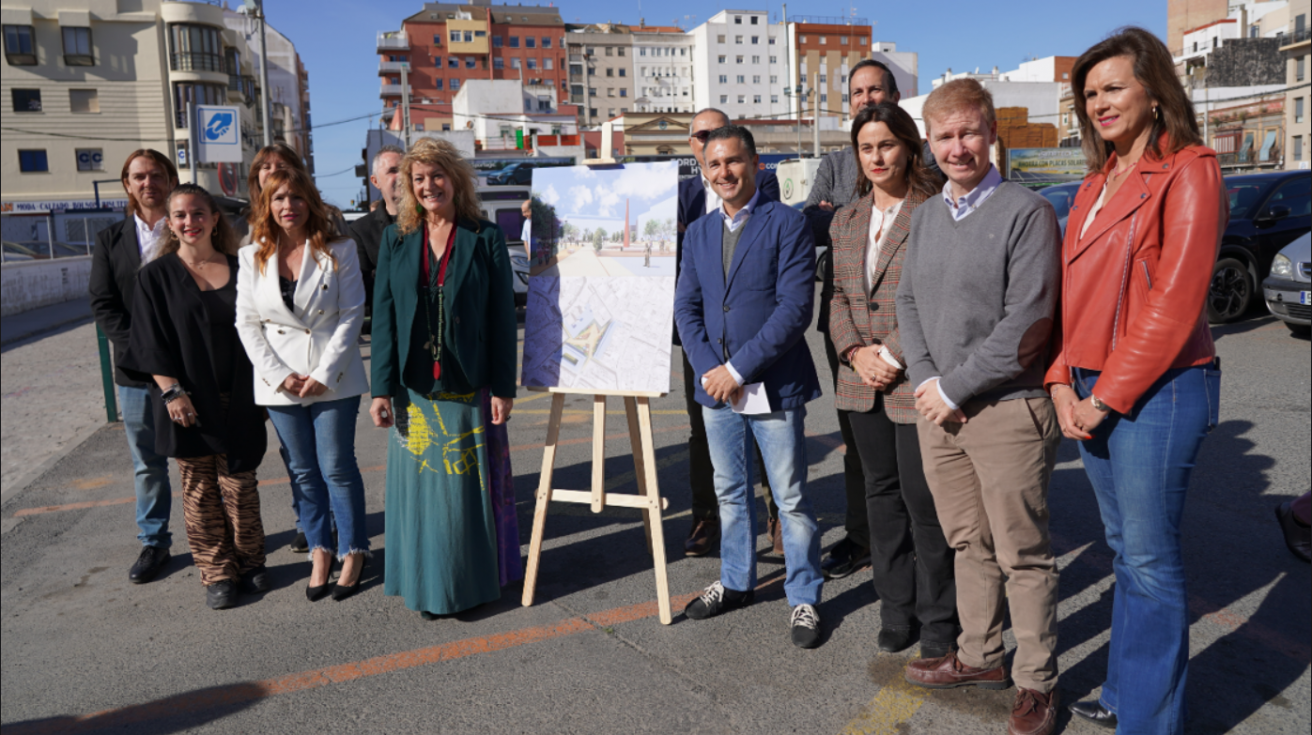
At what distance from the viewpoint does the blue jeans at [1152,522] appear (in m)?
2.50

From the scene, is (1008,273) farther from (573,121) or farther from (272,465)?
(573,121)

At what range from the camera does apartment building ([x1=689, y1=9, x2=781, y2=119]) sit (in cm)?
10931

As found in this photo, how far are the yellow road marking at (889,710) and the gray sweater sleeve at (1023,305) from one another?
1.21 meters

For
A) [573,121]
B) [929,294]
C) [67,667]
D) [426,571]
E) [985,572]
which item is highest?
[573,121]

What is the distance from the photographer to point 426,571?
400cm

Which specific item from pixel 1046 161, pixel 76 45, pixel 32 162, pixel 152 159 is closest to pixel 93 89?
pixel 76 45

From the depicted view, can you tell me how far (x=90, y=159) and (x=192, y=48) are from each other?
27.3ft

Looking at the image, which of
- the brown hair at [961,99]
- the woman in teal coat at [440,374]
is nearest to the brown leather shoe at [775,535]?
the woman in teal coat at [440,374]

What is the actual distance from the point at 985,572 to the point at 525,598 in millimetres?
2142

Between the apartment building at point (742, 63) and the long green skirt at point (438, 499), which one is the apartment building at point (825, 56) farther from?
the long green skirt at point (438, 499)

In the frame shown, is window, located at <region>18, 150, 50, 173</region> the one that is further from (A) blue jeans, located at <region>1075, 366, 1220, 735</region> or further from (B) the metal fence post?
(A) blue jeans, located at <region>1075, 366, 1220, 735</region>

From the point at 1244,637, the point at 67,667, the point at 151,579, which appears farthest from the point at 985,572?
the point at 151,579

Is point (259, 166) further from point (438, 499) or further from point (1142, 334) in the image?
point (1142, 334)

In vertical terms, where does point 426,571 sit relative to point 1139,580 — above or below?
below
